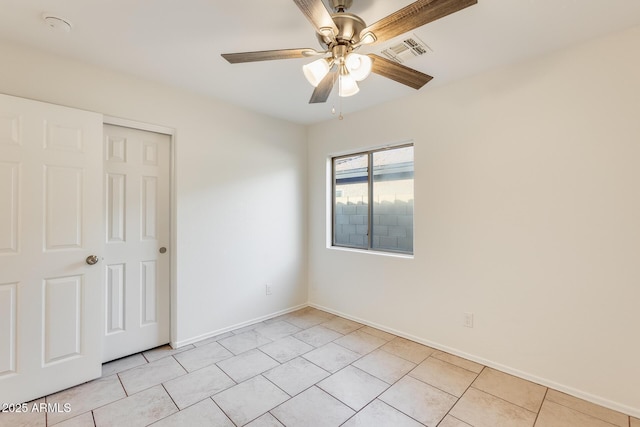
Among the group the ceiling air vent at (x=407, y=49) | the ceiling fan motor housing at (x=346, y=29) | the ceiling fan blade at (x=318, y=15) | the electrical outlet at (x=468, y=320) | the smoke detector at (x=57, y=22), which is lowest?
the electrical outlet at (x=468, y=320)

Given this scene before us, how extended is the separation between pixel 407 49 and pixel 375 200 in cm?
167

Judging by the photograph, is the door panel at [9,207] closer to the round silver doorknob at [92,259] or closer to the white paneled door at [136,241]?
the round silver doorknob at [92,259]

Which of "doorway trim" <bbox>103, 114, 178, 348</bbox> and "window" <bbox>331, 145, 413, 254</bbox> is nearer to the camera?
"doorway trim" <bbox>103, 114, 178, 348</bbox>

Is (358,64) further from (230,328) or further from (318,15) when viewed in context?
(230,328)

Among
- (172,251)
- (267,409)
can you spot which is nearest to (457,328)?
(267,409)

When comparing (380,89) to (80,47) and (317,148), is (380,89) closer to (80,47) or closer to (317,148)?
(317,148)

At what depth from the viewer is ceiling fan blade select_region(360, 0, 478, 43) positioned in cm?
118

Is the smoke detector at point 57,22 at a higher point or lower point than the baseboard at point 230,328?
higher

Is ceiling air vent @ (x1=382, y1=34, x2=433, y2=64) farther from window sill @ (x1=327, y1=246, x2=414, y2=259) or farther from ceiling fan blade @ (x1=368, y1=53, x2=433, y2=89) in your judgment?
window sill @ (x1=327, y1=246, x2=414, y2=259)

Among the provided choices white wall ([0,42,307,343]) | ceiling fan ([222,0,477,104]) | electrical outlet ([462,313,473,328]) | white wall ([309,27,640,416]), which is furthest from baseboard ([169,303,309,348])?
ceiling fan ([222,0,477,104])

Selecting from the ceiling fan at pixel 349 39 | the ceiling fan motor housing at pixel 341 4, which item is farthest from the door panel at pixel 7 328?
the ceiling fan motor housing at pixel 341 4

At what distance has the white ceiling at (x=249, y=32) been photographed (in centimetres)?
167

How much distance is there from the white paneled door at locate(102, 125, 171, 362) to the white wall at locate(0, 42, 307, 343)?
0.49 feet

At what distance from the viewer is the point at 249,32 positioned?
1892 mm
